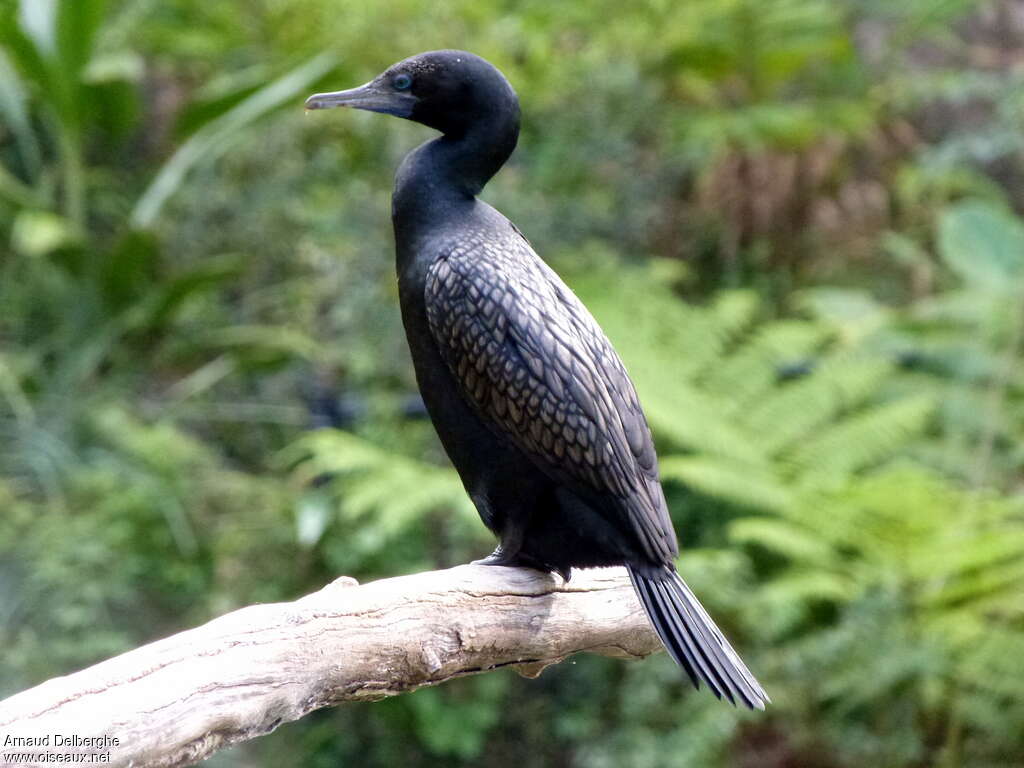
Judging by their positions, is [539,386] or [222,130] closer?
[539,386]

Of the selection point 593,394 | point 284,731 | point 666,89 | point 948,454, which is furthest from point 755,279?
point 593,394

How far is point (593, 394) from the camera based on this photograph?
8.45ft

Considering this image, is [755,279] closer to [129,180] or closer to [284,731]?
[129,180]

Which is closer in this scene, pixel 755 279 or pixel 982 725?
pixel 982 725

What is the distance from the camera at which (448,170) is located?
105 inches

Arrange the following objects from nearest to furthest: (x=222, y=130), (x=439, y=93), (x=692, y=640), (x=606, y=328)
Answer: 1. (x=692, y=640)
2. (x=439, y=93)
3. (x=606, y=328)
4. (x=222, y=130)

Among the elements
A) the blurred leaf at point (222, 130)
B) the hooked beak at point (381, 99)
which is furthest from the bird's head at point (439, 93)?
the blurred leaf at point (222, 130)

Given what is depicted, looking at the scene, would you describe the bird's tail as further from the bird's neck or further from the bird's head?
the bird's head

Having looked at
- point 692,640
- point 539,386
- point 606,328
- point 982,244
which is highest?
point 539,386

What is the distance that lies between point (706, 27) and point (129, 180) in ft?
11.6

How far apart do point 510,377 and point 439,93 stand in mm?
626

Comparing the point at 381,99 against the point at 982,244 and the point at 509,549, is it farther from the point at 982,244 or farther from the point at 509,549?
the point at 982,244

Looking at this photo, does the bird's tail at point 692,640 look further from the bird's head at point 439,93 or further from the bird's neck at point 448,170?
A: the bird's head at point 439,93

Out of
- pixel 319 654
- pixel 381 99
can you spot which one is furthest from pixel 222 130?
pixel 319 654
